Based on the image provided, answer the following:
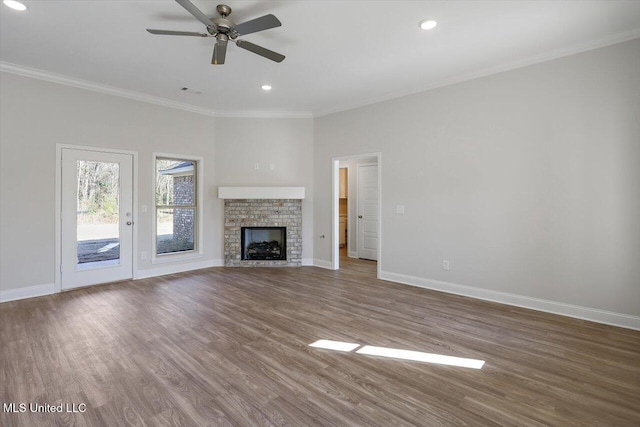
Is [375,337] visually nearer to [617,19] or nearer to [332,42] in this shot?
[332,42]

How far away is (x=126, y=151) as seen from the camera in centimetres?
482

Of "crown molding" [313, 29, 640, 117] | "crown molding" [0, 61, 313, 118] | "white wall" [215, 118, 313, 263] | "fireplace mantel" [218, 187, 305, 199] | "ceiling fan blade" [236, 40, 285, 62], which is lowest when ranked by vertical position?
"fireplace mantel" [218, 187, 305, 199]

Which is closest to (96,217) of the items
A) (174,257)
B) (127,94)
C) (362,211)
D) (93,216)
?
(93,216)

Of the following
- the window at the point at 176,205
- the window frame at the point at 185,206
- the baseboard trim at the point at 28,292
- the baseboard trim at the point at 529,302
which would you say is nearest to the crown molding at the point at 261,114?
the window frame at the point at 185,206

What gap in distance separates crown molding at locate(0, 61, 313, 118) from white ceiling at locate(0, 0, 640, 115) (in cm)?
5

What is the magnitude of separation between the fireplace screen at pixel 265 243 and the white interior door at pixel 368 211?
1.93 metres

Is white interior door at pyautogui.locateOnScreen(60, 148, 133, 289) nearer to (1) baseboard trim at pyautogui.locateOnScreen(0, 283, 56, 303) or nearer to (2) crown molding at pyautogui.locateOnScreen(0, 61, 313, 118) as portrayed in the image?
(1) baseboard trim at pyautogui.locateOnScreen(0, 283, 56, 303)

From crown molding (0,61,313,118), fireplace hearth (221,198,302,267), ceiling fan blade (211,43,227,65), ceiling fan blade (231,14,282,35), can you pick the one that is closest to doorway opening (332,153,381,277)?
fireplace hearth (221,198,302,267)

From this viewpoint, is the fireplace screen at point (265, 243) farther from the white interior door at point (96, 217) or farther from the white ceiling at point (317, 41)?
the white ceiling at point (317, 41)

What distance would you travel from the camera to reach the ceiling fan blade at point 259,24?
2.46 m

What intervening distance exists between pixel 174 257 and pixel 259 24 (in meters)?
4.30

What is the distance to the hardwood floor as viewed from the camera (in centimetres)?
186

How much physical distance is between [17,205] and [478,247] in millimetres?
6023

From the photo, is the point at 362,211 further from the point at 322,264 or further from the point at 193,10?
the point at 193,10
